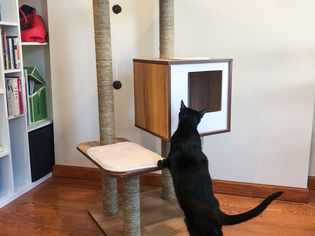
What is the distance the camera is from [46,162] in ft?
8.49

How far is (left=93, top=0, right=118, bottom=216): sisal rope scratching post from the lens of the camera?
1.78 m

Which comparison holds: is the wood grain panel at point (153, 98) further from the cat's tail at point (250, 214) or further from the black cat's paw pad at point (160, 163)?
the cat's tail at point (250, 214)

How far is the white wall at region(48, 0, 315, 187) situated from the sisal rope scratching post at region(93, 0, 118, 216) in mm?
518

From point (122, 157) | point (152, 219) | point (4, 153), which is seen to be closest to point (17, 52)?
point (4, 153)

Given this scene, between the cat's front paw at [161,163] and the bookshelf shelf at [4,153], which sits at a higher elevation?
the cat's front paw at [161,163]

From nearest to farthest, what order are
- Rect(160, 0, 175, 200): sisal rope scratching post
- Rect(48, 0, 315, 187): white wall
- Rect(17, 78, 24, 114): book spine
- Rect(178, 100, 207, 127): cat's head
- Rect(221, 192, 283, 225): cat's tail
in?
Rect(221, 192, 283, 225): cat's tail, Rect(178, 100, 207, 127): cat's head, Rect(160, 0, 175, 200): sisal rope scratching post, Rect(48, 0, 315, 187): white wall, Rect(17, 78, 24, 114): book spine

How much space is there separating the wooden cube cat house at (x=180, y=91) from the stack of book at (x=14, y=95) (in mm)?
821

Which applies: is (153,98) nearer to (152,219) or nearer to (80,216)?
(152,219)

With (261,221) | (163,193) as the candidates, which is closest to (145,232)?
(163,193)

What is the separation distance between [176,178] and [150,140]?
992mm

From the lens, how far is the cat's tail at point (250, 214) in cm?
135

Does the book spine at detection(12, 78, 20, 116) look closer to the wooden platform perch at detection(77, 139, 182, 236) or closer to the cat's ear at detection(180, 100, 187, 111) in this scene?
the wooden platform perch at detection(77, 139, 182, 236)

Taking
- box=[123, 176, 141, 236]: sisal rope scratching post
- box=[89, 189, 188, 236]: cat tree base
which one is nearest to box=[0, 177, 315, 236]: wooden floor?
box=[89, 189, 188, 236]: cat tree base

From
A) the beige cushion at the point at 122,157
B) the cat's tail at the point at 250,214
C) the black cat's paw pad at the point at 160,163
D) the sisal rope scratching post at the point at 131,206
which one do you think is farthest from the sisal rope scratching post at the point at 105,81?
the cat's tail at the point at 250,214
